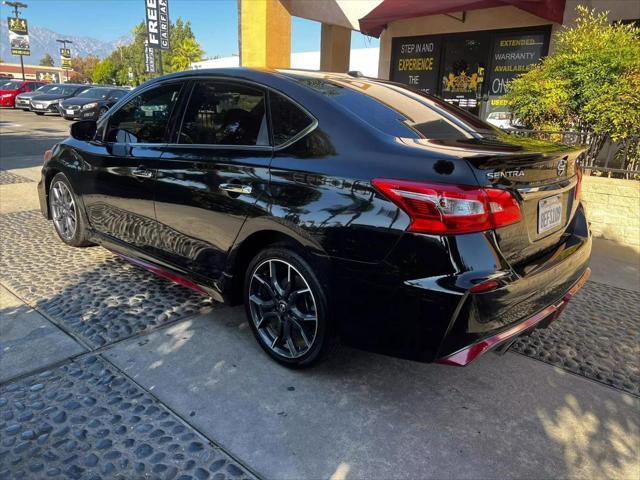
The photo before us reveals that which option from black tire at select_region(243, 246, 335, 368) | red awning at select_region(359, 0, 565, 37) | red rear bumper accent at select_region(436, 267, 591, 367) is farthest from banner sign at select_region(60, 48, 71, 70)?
red rear bumper accent at select_region(436, 267, 591, 367)

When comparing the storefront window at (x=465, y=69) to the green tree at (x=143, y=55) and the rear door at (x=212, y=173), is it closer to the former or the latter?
the rear door at (x=212, y=173)

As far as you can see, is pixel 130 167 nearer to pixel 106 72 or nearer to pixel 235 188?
pixel 235 188

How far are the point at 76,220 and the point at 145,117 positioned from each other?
56.6 inches

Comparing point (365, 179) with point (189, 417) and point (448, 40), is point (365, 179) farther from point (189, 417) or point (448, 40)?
point (448, 40)

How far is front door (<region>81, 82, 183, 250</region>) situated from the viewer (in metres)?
3.59

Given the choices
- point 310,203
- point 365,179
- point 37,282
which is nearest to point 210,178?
point 310,203

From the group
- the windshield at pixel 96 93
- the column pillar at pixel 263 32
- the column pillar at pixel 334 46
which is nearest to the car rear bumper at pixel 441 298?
the column pillar at pixel 263 32

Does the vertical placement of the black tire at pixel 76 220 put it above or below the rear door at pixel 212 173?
below

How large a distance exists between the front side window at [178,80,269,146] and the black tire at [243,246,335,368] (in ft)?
2.25

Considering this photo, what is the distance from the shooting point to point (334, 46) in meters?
14.0

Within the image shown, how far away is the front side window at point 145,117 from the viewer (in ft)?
11.8

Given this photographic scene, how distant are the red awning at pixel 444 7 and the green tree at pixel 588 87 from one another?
6.56ft

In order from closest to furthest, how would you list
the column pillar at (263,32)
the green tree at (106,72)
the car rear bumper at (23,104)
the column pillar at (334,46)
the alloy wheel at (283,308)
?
the alloy wheel at (283,308)
the column pillar at (263,32)
the column pillar at (334,46)
the car rear bumper at (23,104)
the green tree at (106,72)

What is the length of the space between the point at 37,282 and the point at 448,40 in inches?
401
